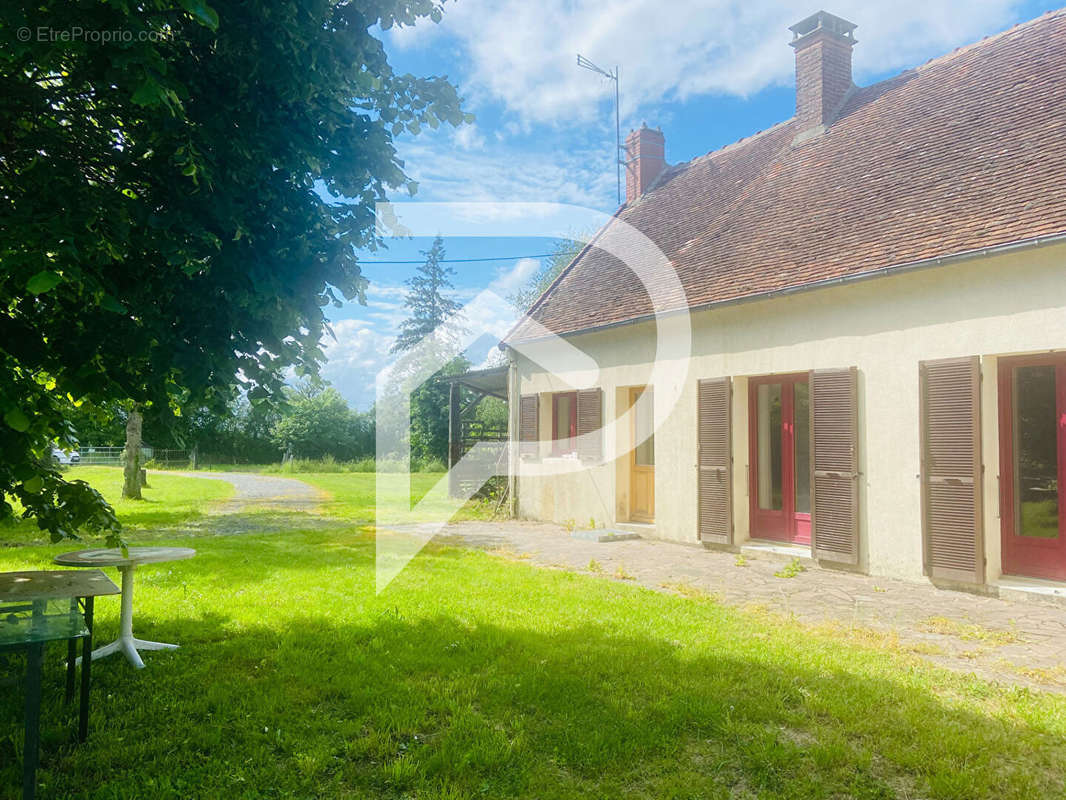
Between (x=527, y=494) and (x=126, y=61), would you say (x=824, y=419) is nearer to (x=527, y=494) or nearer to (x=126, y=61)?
(x=527, y=494)

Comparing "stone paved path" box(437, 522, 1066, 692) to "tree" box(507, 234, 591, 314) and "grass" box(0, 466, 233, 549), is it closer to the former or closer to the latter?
"grass" box(0, 466, 233, 549)

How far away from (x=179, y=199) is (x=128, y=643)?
2.94m

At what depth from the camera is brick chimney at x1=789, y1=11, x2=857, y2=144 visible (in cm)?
1102

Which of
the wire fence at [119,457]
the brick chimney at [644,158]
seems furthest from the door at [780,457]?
the wire fence at [119,457]

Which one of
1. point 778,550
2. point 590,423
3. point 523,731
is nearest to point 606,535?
point 590,423

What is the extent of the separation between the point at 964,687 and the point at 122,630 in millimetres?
5266

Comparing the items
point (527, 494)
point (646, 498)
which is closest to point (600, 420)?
point (646, 498)

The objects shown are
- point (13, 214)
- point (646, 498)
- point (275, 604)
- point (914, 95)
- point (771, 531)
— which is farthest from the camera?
point (646, 498)

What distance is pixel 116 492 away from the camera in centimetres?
1791

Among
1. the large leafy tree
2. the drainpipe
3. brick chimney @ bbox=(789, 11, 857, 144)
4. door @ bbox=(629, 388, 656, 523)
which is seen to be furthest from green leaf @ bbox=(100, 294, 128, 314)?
brick chimney @ bbox=(789, 11, 857, 144)

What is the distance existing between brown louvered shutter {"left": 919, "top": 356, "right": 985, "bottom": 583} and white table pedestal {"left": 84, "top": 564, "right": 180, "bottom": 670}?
6887 millimetres

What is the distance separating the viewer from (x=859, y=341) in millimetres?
7902

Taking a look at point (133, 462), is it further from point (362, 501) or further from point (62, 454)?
point (62, 454)

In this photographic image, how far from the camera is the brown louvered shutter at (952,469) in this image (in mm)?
Answer: 6762
